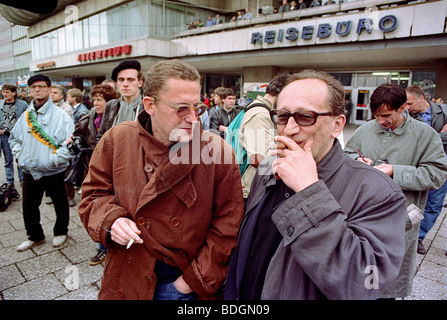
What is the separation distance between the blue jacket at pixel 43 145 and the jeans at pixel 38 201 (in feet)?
0.39

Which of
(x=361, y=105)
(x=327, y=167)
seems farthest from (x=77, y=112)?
(x=361, y=105)

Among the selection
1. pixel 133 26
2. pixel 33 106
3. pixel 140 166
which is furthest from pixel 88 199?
pixel 133 26

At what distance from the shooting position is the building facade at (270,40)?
428 inches

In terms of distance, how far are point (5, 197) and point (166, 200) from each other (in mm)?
4825

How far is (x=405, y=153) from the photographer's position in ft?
7.06

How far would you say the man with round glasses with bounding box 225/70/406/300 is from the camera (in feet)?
3.00

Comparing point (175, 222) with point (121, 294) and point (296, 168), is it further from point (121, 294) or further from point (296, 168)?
point (296, 168)

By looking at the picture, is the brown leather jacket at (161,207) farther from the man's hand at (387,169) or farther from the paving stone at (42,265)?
the paving stone at (42,265)

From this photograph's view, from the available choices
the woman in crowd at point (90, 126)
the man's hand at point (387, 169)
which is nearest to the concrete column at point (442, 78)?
the man's hand at point (387, 169)

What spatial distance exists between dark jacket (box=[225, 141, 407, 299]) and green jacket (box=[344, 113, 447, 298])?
3.46 ft

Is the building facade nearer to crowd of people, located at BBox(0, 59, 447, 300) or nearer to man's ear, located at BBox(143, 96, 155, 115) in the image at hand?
crowd of people, located at BBox(0, 59, 447, 300)

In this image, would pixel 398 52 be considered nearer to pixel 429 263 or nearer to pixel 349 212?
pixel 429 263

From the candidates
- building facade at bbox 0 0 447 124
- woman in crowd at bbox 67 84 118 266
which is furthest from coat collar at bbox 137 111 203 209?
building facade at bbox 0 0 447 124
